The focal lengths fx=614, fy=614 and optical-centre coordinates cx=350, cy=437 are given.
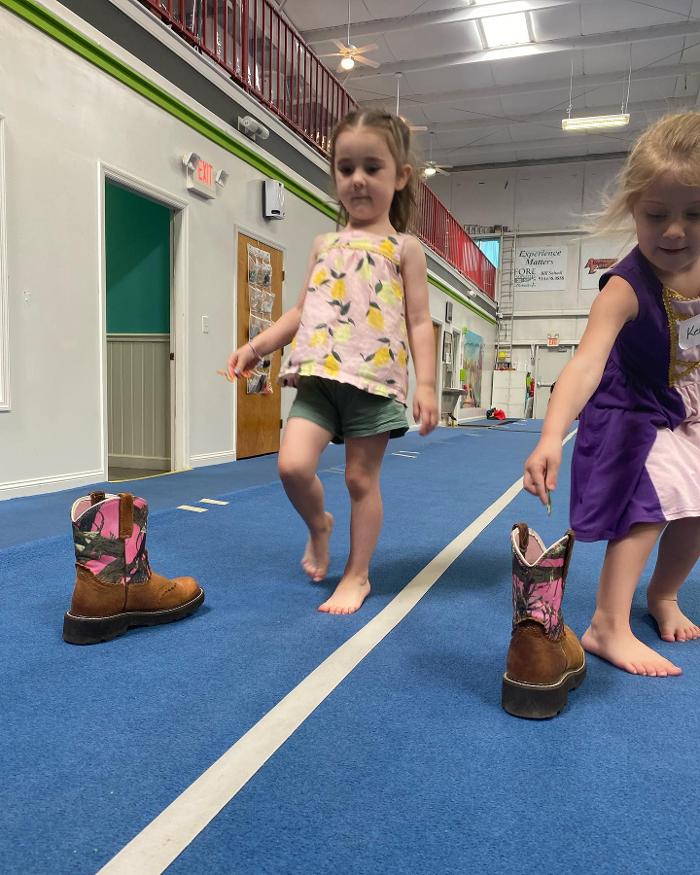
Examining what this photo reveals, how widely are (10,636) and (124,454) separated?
3.81m

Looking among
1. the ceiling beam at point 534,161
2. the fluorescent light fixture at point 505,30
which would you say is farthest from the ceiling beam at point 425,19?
the ceiling beam at point 534,161

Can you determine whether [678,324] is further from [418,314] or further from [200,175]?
[200,175]

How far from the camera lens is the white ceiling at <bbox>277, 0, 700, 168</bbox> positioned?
347 inches

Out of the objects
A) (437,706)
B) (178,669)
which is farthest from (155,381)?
(437,706)

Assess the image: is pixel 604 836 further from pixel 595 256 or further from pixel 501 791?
pixel 595 256

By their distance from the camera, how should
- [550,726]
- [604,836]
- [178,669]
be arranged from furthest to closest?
[178,669], [550,726], [604,836]

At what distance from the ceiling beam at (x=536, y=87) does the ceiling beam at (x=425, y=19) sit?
2.00 metres

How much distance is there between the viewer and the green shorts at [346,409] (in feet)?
5.33

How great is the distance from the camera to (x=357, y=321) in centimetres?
162

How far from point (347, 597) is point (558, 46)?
10677mm

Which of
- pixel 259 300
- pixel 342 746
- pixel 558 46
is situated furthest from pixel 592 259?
pixel 342 746

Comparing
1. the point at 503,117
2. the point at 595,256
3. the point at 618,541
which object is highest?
the point at 503,117

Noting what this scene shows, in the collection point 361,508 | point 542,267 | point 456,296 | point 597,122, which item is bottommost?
point 361,508

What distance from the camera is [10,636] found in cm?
138
